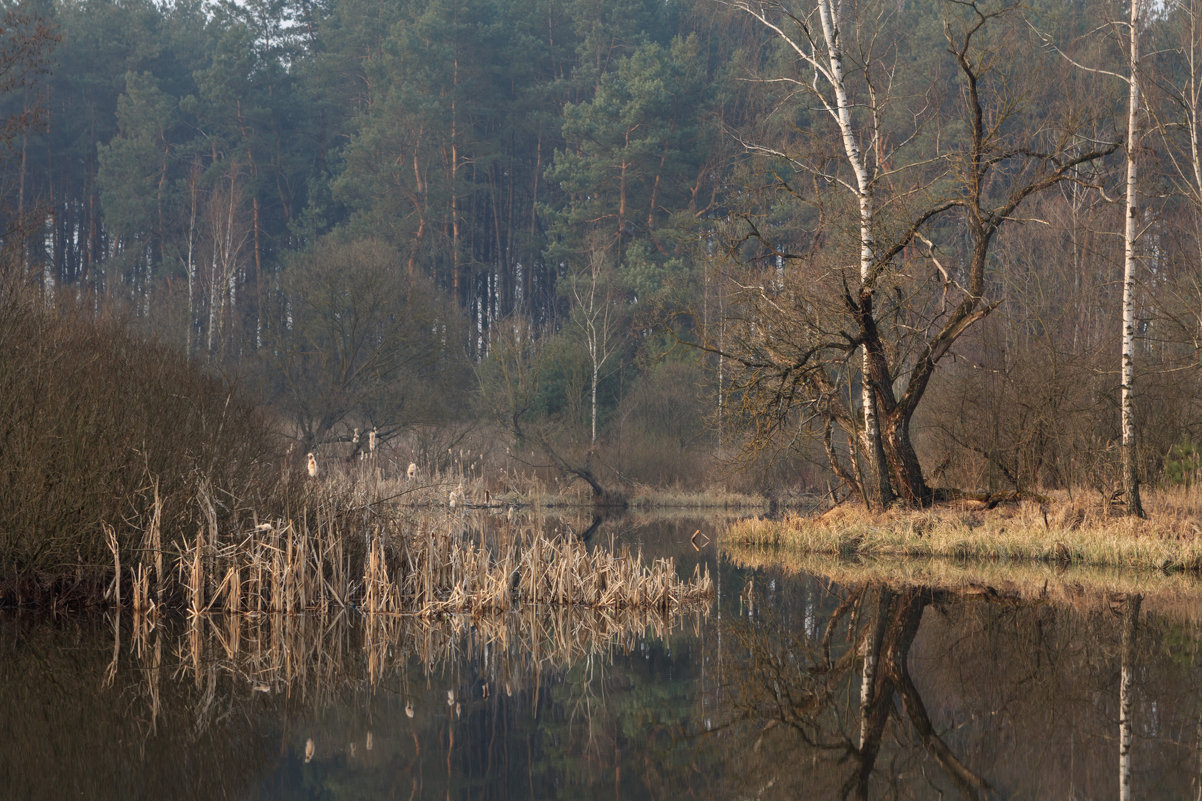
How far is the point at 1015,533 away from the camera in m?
16.1

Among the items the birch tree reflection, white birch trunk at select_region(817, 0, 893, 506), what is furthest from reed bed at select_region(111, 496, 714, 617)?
white birch trunk at select_region(817, 0, 893, 506)

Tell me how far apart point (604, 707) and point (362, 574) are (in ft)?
17.1

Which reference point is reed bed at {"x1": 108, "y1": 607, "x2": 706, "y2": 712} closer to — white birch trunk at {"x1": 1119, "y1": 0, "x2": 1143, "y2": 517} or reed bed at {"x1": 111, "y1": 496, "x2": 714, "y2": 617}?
reed bed at {"x1": 111, "y1": 496, "x2": 714, "y2": 617}

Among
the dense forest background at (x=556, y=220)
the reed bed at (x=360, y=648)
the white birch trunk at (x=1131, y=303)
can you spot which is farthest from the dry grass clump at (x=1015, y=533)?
the reed bed at (x=360, y=648)

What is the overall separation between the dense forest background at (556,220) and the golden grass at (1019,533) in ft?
5.38

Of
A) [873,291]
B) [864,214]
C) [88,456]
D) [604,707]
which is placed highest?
[864,214]

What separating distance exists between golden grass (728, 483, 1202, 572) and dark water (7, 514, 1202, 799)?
13.5ft

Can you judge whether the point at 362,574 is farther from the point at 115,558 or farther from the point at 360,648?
the point at 360,648

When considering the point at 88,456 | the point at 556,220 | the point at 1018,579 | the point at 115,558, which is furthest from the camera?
the point at 556,220

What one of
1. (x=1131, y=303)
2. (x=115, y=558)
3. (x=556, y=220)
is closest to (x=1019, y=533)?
(x=1131, y=303)

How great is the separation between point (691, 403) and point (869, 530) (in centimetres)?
1534

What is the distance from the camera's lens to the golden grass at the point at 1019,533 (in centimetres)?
1486

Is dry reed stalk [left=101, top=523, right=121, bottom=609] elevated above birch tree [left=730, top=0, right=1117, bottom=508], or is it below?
below

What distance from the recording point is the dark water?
5.74 meters
